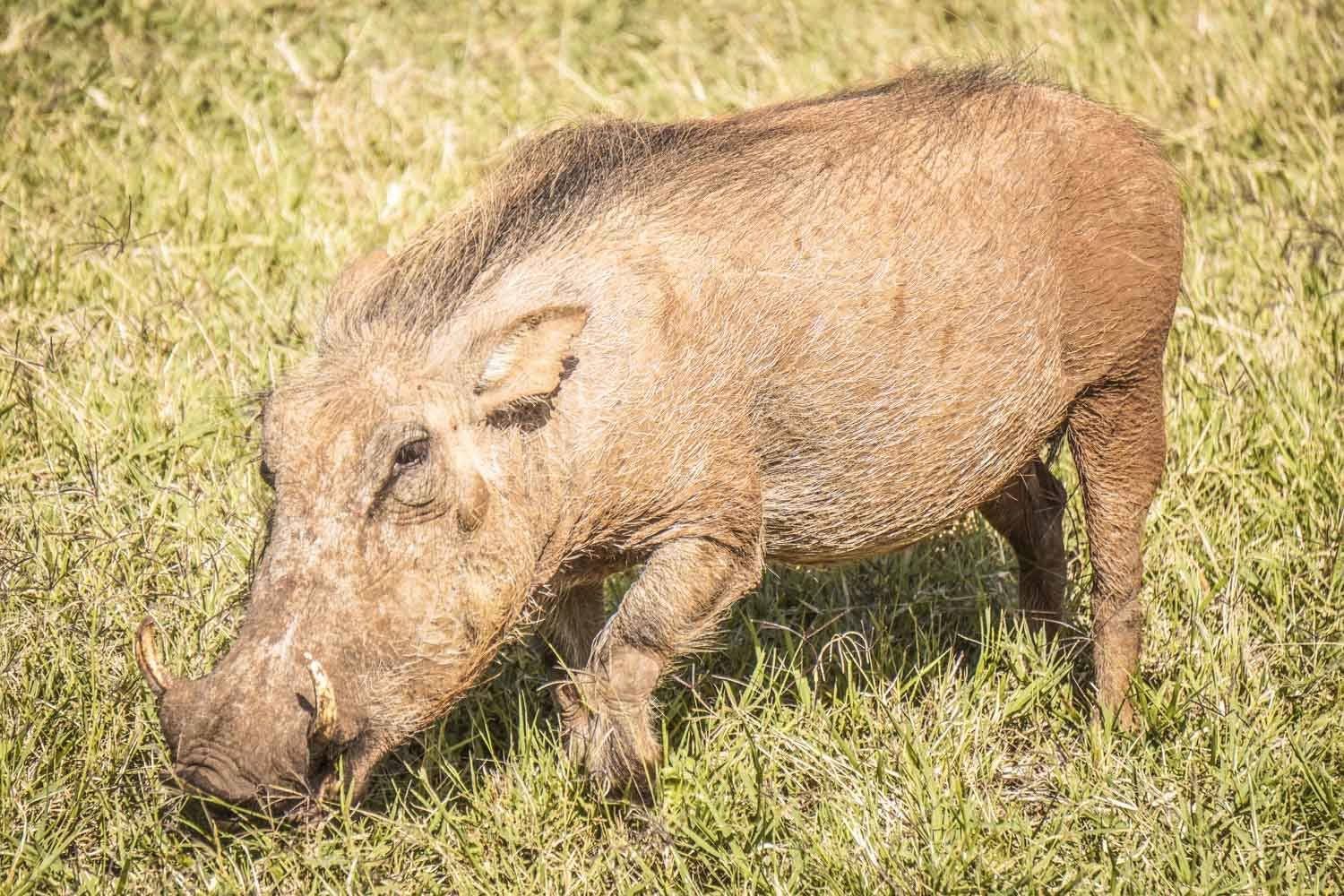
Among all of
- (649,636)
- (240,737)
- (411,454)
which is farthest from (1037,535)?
(240,737)

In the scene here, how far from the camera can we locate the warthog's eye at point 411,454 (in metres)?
2.68

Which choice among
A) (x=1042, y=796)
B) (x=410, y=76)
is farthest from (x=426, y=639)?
(x=410, y=76)

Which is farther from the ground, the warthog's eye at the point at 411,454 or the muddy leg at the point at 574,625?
the warthog's eye at the point at 411,454

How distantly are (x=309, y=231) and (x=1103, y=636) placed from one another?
2964mm

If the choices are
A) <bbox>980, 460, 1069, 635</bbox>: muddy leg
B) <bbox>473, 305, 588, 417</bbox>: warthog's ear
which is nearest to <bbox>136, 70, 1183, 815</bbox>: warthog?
<bbox>473, 305, 588, 417</bbox>: warthog's ear

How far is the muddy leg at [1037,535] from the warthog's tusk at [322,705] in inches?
76.8

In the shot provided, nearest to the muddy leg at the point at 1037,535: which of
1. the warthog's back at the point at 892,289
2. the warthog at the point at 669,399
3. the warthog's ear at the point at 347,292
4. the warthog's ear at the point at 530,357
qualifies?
the warthog at the point at 669,399

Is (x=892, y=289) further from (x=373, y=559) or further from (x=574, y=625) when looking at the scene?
(x=373, y=559)

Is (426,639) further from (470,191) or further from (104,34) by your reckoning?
(104,34)

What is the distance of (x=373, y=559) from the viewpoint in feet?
8.78

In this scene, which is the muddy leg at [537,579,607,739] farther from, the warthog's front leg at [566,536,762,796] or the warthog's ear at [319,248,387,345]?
the warthog's ear at [319,248,387,345]

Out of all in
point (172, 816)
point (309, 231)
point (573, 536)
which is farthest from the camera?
point (309, 231)

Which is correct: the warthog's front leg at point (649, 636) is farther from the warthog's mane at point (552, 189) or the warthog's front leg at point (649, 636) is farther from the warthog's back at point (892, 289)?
the warthog's mane at point (552, 189)

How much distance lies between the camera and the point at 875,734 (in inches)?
134
